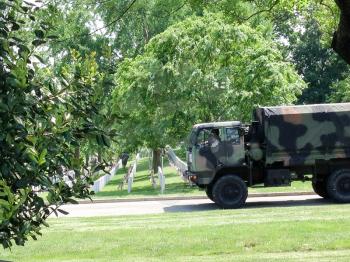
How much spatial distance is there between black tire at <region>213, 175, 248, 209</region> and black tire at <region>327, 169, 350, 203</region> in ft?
7.98

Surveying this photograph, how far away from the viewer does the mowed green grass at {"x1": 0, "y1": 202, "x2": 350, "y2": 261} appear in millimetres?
10492

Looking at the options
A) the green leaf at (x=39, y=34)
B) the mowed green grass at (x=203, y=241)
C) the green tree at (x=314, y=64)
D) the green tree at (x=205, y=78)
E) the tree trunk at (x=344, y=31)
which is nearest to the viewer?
the green leaf at (x=39, y=34)

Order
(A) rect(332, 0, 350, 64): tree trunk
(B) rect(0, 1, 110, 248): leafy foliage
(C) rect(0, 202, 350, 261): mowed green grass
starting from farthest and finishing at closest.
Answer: (C) rect(0, 202, 350, 261): mowed green grass → (A) rect(332, 0, 350, 64): tree trunk → (B) rect(0, 1, 110, 248): leafy foliage

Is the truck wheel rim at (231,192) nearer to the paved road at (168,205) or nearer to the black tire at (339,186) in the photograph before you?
the paved road at (168,205)

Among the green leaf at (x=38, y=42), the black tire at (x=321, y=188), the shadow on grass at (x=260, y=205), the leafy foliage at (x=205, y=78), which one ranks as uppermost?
the leafy foliage at (x=205, y=78)

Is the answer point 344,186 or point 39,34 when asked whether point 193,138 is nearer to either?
point 344,186

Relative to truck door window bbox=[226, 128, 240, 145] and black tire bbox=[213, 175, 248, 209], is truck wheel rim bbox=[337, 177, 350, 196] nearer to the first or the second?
black tire bbox=[213, 175, 248, 209]

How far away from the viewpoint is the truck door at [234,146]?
20031mm

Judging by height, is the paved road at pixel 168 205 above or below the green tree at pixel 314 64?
below

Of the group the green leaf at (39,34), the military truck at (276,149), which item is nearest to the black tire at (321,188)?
the military truck at (276,149)

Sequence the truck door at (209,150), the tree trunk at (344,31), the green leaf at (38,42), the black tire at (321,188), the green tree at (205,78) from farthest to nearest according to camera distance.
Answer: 1. the green tree at (205,78)
2. the black tire at (321,188)
3. the truck door at (209,150)
4. the tree trunk at (344,31)
5. the green leaf at (38,42)

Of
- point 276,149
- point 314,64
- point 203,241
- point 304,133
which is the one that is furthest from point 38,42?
point 314,64

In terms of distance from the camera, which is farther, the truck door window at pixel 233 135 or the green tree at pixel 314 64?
the green tree at pixel 314 64

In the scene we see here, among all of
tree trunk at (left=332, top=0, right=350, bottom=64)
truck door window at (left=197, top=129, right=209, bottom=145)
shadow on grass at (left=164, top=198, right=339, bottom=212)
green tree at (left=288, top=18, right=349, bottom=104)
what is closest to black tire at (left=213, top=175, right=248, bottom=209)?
shadow on grass at (left=164, top=198, right=339, bottom=212)
